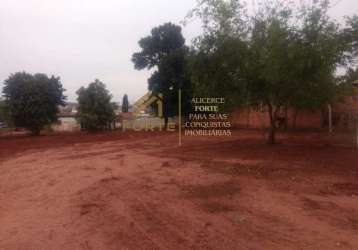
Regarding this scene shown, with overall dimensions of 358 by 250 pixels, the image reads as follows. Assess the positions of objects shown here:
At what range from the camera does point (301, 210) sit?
19.4ft

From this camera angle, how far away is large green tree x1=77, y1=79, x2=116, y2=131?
29484 millimetres

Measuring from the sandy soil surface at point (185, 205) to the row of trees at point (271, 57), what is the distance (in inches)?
111

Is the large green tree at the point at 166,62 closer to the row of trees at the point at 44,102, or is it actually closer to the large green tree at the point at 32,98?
the row of trees at the point at 44,102

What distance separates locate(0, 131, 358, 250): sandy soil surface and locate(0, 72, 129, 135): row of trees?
17.6 meters

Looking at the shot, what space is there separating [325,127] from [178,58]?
11965 millimetres

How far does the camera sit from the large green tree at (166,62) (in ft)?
94.6

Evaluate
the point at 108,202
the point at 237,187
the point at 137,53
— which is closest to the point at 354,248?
the point at 237,187

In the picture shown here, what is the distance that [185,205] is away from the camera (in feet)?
20.7

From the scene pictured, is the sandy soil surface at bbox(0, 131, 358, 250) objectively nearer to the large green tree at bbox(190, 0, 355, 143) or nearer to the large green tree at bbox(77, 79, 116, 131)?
the large green tree at bbox(190, 0, 355, 143)

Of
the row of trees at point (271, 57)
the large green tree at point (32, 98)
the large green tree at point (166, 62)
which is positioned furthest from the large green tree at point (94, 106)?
the row of trees at point (271, 57)

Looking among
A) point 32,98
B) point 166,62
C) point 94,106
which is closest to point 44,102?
point 32,98

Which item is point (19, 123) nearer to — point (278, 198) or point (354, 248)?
point (278, 198)

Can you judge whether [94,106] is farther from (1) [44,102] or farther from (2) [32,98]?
(2) [32,98]

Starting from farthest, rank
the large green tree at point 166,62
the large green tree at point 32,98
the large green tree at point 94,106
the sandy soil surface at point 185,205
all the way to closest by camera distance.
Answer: the large green tree at point 94,106, the large green tree at point 166,62, the large green tree at point 32,98, the sandy soil surface at point 185,205
